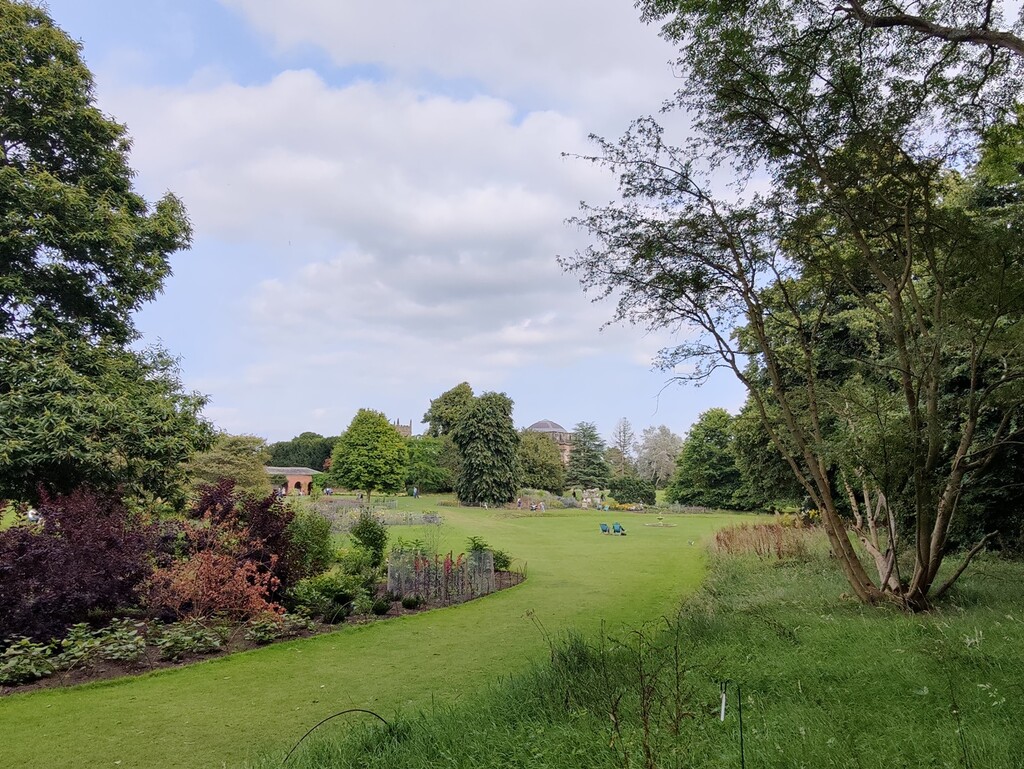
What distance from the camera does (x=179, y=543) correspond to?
859 centimetres

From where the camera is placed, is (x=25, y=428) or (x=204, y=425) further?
(x=204, y=425)

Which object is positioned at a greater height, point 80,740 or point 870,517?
point 870,517

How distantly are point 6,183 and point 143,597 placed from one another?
6.32m

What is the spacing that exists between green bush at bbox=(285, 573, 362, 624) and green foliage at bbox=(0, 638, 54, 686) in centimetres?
298

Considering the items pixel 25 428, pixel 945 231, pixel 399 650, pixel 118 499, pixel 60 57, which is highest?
pixel 60 57

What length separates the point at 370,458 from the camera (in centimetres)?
2658

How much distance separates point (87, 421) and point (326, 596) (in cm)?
417

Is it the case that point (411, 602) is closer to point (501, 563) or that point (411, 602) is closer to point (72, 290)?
point (501, 563)

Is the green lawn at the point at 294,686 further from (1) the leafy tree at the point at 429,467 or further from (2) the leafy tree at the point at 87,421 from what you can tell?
(1) the leafy tree at the point at 429,467

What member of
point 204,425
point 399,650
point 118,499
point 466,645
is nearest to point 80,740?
point 399,650

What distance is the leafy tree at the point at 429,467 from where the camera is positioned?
4231 centimetres

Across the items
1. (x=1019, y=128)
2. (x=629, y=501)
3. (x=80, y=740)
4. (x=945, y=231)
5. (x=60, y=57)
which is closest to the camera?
(x=80, y=740)

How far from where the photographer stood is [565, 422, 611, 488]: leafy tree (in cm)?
5184

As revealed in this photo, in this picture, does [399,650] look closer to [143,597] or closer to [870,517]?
[143,597]
